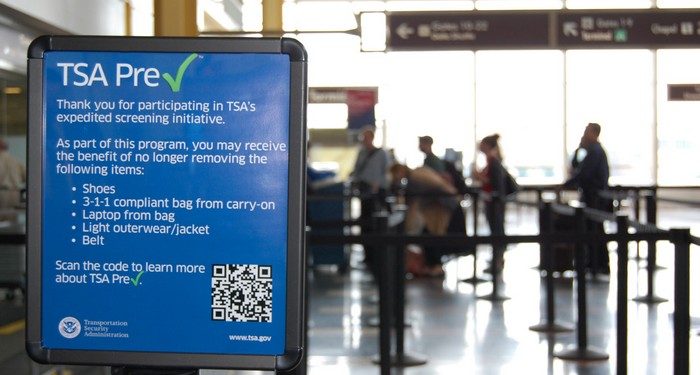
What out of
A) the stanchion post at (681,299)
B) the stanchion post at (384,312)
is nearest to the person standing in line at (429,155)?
the stanchion post at (384,312)

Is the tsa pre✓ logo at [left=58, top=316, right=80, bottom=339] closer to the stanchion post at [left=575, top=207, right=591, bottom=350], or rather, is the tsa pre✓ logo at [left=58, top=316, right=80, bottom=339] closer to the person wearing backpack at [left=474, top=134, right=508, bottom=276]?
the stanchion post at [left=575, top=207, right=591, bottom=350]

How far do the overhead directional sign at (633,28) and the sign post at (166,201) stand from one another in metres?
8.58

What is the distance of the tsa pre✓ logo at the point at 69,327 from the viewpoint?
8.77 feet

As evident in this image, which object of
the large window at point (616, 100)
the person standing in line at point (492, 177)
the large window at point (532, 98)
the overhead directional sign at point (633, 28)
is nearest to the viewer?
the overhead directional sign at point (633, 28)

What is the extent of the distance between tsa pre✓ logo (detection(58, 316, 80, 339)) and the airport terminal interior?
0.53 meters

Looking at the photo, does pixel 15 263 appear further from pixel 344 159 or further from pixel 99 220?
pixel 344 159

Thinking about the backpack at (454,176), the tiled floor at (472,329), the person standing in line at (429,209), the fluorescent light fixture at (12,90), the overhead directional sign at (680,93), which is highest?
the overhead directional sign at (680,93)

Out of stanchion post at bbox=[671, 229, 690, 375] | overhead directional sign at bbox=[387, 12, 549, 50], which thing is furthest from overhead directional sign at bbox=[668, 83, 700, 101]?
stanchion post at bbox=[671, 229, 690, 375]

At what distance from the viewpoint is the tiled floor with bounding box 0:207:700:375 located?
6719 millimetres

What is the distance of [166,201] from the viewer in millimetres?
2670

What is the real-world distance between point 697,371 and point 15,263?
3.97m

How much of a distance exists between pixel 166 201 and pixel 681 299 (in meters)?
3.43

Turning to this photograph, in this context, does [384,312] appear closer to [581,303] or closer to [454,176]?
[581,303]

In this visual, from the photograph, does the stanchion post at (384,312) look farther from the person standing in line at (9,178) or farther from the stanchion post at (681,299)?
the person standing in line at (9,178)
